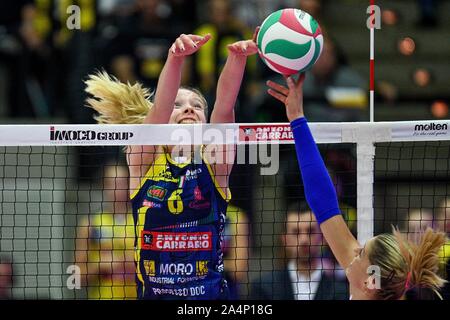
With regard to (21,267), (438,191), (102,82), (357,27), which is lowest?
(21,267)

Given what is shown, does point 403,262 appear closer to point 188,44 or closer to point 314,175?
point 314,175

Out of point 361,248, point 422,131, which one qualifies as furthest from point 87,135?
point 422,131

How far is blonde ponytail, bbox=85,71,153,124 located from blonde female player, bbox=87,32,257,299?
29cm

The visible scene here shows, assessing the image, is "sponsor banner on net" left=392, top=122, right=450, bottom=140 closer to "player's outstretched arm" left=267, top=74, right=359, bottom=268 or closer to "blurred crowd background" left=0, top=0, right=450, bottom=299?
"player's outstretched arm" left=267, top=74, right=359, bottom=268

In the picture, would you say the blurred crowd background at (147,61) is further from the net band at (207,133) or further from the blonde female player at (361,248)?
the blonde female player at (361,248)

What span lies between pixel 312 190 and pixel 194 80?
24.1 ft

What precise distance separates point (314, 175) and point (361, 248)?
0.52m

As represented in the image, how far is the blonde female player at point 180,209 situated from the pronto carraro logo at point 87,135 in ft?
0.73

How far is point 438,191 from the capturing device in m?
13.2

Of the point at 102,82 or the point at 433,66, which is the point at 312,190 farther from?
the point at 433,66

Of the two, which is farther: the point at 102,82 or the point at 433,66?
the point at 433,66

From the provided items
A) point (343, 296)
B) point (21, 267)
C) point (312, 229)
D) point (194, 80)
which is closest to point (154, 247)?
point (343, 296)

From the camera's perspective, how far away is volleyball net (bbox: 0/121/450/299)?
7074 mm
